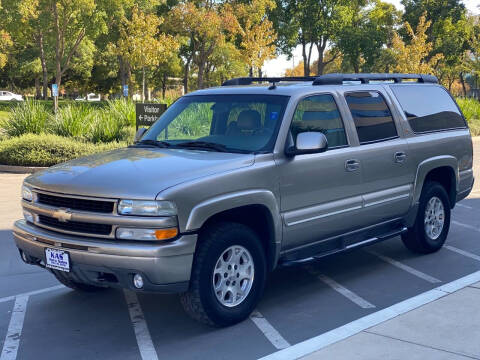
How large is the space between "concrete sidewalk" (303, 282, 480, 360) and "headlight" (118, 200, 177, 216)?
1.39 metres

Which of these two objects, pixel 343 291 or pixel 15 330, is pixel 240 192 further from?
pixel 15 330

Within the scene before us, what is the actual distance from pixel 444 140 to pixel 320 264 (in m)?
2.05

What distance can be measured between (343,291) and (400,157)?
1584mm

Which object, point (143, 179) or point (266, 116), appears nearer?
point (143, 179)

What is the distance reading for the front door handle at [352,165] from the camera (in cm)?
605

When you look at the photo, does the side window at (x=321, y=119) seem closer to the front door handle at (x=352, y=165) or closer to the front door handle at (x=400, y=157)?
the front door handle at (x=352, y=165)

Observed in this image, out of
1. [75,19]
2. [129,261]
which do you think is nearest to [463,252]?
[129,261]

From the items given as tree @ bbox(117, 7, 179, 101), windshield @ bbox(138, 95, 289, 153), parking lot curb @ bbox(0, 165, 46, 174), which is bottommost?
parking lot curb @ bbox(0, 165, 46, 174)

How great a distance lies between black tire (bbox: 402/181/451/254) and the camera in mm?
7250

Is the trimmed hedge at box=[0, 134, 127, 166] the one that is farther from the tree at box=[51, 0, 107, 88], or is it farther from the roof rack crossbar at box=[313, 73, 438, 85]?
the tree at box=[51, 0, 107, 88]

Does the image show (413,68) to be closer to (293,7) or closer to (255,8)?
(255,8)

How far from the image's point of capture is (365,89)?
21.8ft

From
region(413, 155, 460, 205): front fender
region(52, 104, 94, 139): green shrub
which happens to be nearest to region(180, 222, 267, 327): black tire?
region(413, 155, 460, 205): front fender

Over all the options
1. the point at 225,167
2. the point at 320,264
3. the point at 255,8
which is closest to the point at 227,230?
the point at 225,167
